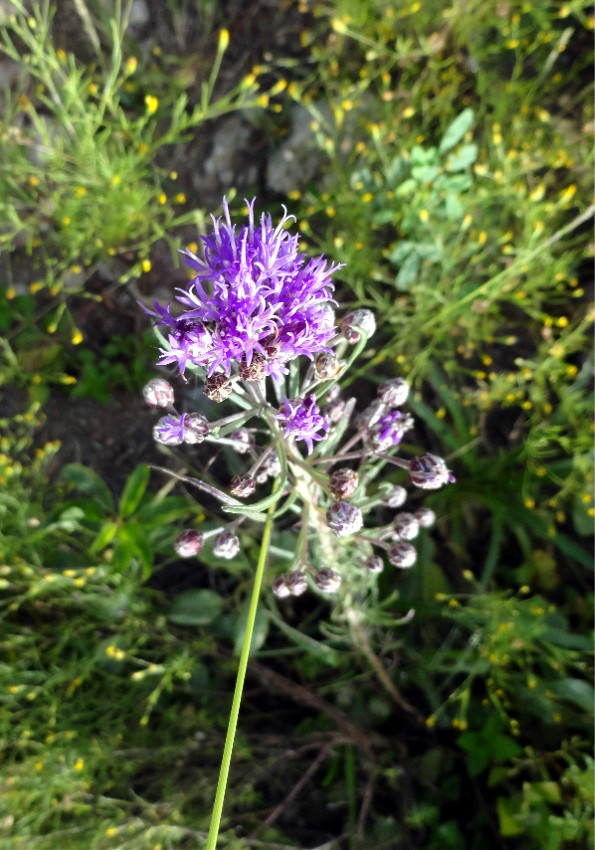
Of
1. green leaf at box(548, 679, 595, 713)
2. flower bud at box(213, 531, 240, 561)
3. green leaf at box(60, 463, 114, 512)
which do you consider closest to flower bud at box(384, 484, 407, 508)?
flower bud at box(213, 531, 240, 561)

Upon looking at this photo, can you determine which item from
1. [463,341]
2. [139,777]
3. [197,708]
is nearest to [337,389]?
[463,341]

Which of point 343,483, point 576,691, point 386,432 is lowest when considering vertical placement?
point 576,691

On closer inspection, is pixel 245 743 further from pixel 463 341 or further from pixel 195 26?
pixel 195 26

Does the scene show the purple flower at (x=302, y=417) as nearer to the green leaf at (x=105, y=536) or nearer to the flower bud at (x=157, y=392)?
the flower bud at (x=157, y=392)

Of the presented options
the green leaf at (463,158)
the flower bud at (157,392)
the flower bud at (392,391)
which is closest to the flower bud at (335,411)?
the flower bud at (392,391)

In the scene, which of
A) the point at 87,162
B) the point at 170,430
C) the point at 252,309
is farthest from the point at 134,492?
the point at 87,162

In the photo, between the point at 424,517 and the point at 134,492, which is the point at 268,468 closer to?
the point at 424,517
